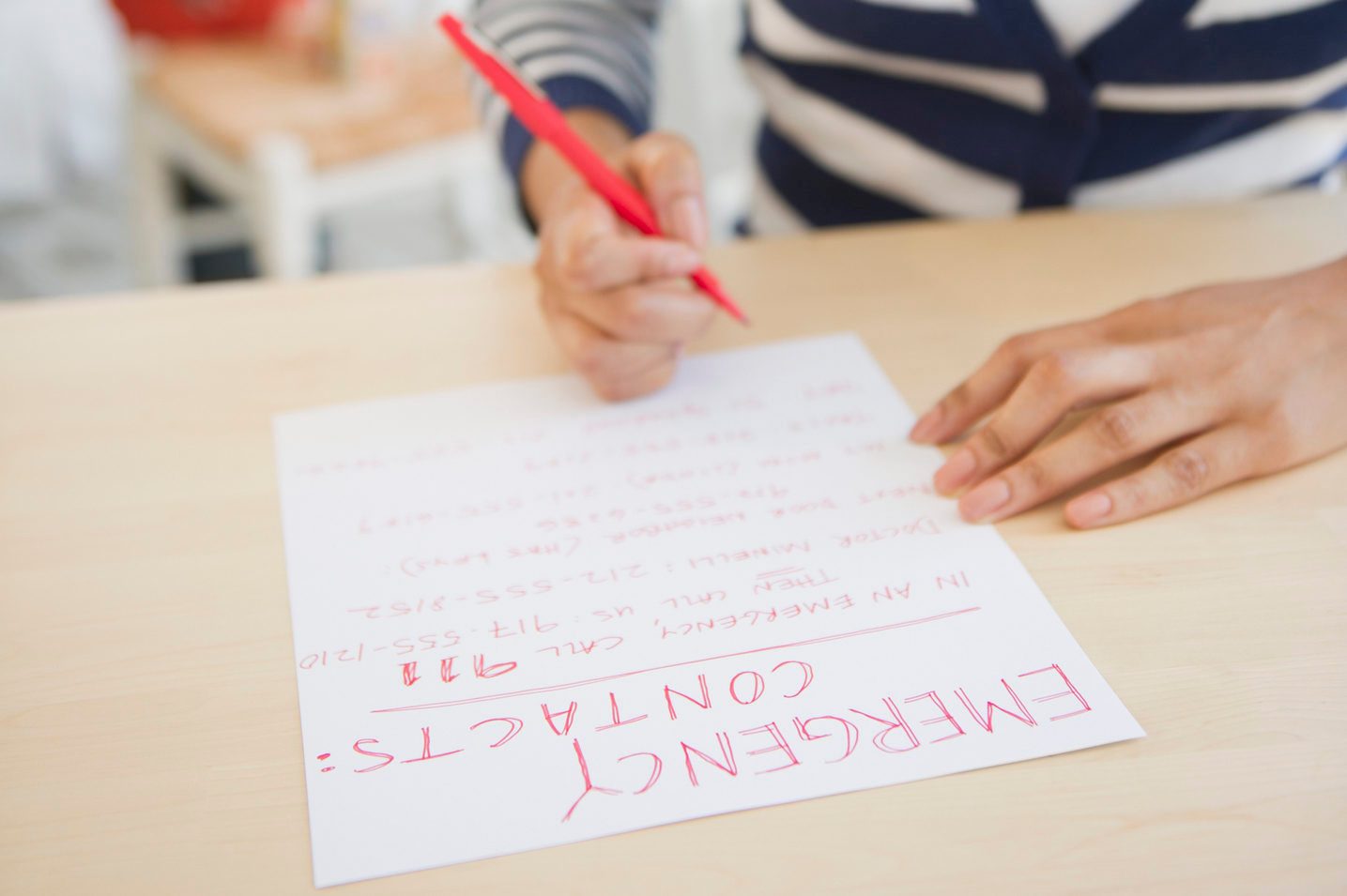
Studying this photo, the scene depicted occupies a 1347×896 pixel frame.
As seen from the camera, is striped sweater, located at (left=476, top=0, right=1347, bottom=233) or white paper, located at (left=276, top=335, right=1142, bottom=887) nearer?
white paper, located at (left=276, top=335, right=1142, bottom=887)

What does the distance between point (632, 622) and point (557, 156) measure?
1.20ft

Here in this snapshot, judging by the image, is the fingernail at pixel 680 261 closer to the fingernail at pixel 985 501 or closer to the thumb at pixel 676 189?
the thumb at pixel 676 189

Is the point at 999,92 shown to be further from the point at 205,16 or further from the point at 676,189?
the point at 205,16

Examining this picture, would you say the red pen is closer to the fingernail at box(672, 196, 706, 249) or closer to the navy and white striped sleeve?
the fingernail at box(672, 196, 706, 249)

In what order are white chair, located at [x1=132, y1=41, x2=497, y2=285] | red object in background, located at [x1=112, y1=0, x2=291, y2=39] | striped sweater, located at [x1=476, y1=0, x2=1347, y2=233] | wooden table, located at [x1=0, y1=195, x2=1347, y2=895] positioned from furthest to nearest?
red object in background, located at [x1=112, y1=0, x2=291, y2=39], white chair, located at [x1=132, y1=41, x2=497, y2=285], striped sweater, located at [x1=476, y1=0, x2=1347, y2=233], wooden table, located at [x1=0, y1=195, x2=1347, y2=895]

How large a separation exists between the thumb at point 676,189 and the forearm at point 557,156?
0.32 ft

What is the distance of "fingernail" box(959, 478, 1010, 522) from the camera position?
17.6 inches

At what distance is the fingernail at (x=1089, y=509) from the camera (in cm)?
44

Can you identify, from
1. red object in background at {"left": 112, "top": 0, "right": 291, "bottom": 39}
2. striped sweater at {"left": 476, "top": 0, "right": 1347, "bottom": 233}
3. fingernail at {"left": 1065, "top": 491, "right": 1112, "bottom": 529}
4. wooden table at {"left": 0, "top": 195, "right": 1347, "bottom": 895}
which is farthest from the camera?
red object in background at {"left": 112, "top": 0, "right": 291, "bottom": 39}

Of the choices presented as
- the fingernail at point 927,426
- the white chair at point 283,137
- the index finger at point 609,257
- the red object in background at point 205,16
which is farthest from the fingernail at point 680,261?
the red object in background at point 205,16

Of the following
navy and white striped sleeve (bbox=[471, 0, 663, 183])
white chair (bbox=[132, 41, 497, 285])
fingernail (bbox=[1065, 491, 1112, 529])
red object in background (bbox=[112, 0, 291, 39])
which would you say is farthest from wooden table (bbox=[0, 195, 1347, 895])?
red object in background (bbox=[112, 0, 291, 39])

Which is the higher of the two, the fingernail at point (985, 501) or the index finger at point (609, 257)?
the index finger at point (609, 257)

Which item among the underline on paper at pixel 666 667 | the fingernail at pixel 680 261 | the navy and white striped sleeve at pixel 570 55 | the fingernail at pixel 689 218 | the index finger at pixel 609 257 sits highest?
the navy and white striped sleeve at pixel 570 55

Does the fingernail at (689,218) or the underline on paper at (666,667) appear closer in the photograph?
the underline on paper at (666,667)
